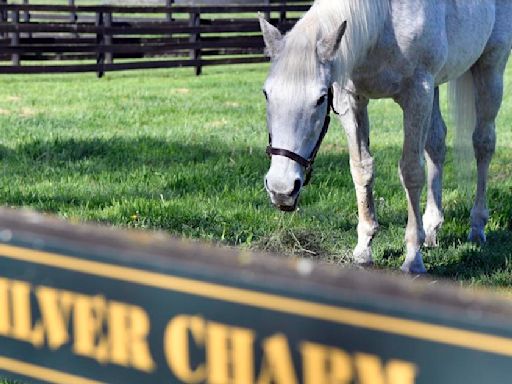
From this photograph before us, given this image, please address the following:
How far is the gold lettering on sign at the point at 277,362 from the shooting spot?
1.22 meters

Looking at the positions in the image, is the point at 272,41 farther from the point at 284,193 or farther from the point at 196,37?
the point at 196,37

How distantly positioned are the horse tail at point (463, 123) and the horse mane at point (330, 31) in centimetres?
157

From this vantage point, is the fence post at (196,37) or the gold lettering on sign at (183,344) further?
the fence post at (196,37)

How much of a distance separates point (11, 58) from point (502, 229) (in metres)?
14.3

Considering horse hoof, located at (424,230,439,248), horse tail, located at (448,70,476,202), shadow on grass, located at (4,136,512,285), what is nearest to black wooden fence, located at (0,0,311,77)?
shadow on grass, located at (4,136,512,285)

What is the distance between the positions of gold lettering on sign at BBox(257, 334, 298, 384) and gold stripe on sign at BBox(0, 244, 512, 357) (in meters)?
0.04

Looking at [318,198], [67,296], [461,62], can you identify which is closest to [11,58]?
[318,198]

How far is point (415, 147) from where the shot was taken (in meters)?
5.69

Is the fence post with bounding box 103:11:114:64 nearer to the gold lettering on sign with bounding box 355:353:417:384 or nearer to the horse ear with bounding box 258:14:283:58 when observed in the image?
the horse ear with bounding box 258:14:283:58

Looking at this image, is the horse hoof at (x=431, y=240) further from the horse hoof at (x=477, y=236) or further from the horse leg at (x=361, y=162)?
the horse leg at (x=361, y=162)

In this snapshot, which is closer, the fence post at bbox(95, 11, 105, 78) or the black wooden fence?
the black wooden fence

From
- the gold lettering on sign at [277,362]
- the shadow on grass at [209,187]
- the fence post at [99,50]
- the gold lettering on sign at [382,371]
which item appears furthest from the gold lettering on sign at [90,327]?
the fence post at [99,50]

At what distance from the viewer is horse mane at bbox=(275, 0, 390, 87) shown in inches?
183

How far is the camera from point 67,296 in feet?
4.74
